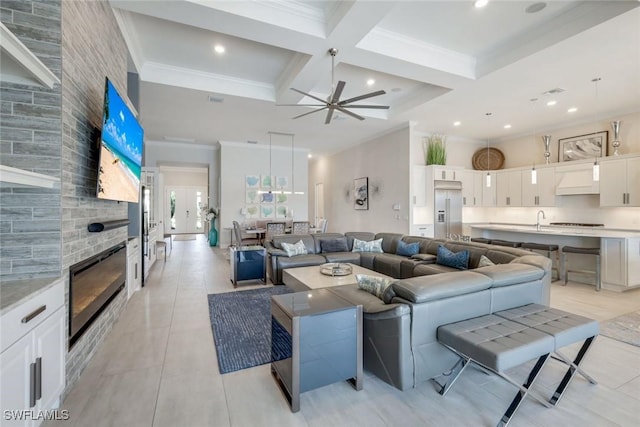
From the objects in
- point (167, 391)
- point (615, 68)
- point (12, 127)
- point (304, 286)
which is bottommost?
point (167, 391)

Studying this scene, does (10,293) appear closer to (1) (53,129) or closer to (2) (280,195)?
(1) (53,129)

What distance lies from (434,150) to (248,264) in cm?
525

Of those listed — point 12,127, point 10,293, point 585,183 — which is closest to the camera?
point 10,293

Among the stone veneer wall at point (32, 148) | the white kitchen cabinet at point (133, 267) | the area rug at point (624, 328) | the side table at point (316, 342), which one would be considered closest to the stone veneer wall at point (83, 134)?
the stone veneer wall at point (32, 148)

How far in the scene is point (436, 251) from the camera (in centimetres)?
477

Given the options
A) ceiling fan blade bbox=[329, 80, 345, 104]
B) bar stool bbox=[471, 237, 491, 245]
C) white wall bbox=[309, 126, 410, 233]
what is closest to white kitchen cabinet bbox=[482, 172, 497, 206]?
bar stool bbox=[471, 237, 491, 245]

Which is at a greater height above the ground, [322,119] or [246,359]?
[322,119]

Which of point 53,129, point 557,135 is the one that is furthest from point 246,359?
point 557,135

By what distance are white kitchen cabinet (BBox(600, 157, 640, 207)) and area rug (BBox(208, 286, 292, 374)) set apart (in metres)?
6.32

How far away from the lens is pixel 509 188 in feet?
24.3

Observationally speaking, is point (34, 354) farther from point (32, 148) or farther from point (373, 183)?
point (373, 183)

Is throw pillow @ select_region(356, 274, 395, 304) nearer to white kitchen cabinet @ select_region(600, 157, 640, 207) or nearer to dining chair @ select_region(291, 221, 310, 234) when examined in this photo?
dining chair @ select_region(291, 221, 310, 234)

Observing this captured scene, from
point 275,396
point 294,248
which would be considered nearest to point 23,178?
point 275,396

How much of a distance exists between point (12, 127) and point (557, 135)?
29.8ft
